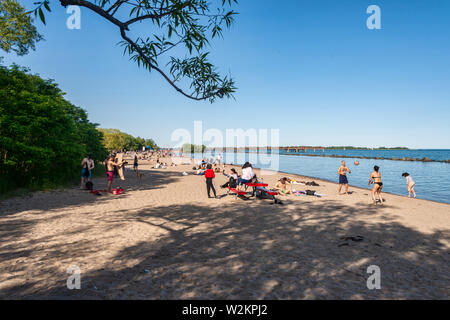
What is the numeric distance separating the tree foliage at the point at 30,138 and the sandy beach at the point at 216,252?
2922mm

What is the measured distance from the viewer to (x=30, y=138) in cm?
1253

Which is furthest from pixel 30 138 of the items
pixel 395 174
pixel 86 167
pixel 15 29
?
pixel 395 174

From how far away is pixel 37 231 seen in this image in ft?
21.3

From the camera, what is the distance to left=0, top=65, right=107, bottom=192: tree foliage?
37.0ft

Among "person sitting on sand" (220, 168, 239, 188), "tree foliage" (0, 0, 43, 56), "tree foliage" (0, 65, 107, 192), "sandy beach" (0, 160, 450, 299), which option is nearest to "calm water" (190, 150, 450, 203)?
"sandy beach" (0, 160, 450, 299)

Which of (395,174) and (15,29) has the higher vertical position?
(15,29)

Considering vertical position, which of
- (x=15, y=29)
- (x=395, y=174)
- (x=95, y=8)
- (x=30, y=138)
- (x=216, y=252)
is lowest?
(x=395, y=174)

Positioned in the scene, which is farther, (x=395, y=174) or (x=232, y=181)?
(x=395, y=174)

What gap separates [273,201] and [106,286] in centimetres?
930

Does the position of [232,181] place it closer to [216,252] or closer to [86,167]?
[216,252]

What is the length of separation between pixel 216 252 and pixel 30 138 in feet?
44.2

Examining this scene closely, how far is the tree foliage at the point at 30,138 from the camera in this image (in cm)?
1128
